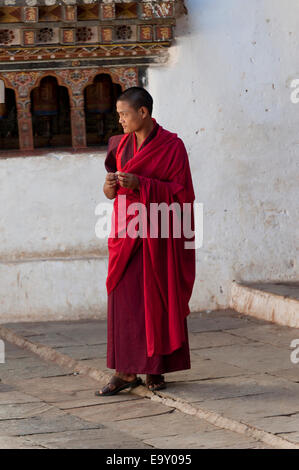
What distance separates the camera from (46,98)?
7895 mm

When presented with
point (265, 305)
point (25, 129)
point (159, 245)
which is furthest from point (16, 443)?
point (25, 129)

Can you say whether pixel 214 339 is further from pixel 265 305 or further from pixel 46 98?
pixel 46 98

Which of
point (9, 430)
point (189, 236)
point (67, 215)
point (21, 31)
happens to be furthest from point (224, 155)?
point (9, 430)

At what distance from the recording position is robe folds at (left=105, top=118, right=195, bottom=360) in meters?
5.34

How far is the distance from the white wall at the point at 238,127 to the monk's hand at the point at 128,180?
2543 mm

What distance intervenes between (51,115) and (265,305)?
2.13m

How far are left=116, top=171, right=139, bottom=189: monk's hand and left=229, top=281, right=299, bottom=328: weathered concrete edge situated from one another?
215 centimetres

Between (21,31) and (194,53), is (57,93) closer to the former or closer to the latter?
(21,31)

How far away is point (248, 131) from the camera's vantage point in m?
7.78

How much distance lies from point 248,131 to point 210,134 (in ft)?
0.92

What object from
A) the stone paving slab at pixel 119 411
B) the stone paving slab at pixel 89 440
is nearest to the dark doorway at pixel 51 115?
the stone paving slab at pixel 119 411

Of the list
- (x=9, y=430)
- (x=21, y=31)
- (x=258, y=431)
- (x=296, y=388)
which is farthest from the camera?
(x=21, y=31)

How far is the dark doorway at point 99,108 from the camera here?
789 cm

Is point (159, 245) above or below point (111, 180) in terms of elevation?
below
